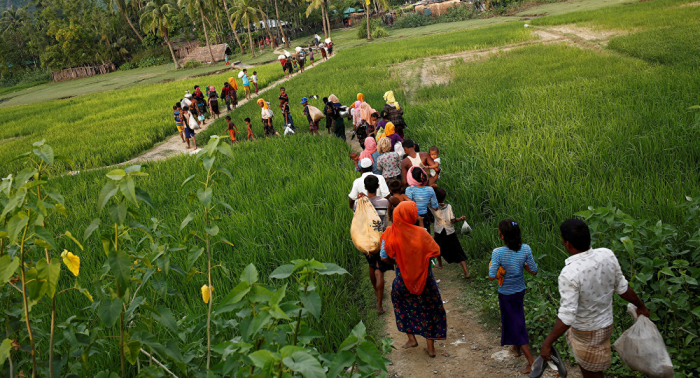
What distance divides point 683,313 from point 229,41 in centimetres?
4858

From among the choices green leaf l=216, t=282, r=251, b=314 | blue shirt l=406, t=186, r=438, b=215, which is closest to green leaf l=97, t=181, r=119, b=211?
green leaf l=216, t=282, r=251, b=314

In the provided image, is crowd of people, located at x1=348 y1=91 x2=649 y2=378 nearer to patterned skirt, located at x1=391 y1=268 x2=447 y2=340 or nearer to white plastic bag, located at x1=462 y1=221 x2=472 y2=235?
patterned skirt, located at x1=391 y1=268 x2=447 y2=340

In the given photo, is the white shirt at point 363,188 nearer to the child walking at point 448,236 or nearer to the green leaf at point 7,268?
the child walking at point 448,236

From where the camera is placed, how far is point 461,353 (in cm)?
359

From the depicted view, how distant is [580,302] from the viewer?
2541 mm

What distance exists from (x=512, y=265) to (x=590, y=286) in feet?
2.58

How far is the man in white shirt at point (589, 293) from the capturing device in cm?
249

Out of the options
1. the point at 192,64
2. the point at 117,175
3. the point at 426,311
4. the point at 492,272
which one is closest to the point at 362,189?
the point at 426,311

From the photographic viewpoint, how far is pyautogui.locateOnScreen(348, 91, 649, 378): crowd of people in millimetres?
2512

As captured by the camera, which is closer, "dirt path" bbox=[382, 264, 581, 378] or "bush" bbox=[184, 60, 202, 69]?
"dirt path" bbox=[382, 264, 581, 378]

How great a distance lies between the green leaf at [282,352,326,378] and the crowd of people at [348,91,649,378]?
1733 mm

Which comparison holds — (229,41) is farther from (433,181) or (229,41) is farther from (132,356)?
(132,356)

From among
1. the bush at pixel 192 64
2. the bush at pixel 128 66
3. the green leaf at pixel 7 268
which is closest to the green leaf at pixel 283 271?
the green leaf at pixel 7 268

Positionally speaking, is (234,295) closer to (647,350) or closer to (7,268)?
(7,268)
